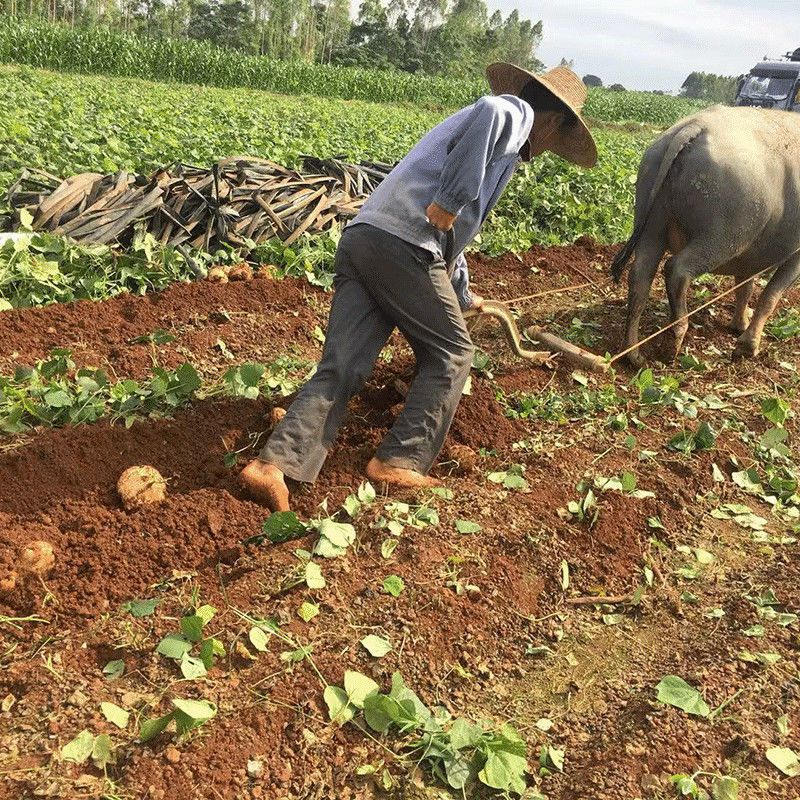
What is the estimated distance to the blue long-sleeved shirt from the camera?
3047 millimetres

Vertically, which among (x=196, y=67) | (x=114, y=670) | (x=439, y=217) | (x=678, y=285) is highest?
(x=439, y=217)

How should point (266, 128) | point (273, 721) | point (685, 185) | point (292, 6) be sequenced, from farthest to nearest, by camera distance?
point (292, 6), point (266, 128), point (685, 185), point (273, 721)

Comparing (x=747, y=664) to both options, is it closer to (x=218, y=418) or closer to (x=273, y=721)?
(x=273, y=721)

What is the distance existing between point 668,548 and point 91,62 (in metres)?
25.7

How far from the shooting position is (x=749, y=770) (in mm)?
2447

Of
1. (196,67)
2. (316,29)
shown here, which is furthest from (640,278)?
(316,29)

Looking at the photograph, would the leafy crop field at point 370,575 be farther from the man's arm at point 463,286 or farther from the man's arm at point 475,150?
the man's arm at point 475,150

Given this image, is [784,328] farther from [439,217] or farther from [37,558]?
[37,558]

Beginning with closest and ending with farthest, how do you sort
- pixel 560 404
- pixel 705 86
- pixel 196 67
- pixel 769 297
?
1. pixel 560 404
2. pixel 769 297
3. pixel 196 67
4. pixel 705 86

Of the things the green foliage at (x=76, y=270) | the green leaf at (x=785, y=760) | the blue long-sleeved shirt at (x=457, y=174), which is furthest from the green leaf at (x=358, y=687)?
the green foliage at (x=76, y=270)

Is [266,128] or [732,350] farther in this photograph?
[266,128]

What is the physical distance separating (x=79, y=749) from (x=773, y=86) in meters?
28.0

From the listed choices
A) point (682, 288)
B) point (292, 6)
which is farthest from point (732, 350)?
point (292, 6)

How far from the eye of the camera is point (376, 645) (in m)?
2.67
